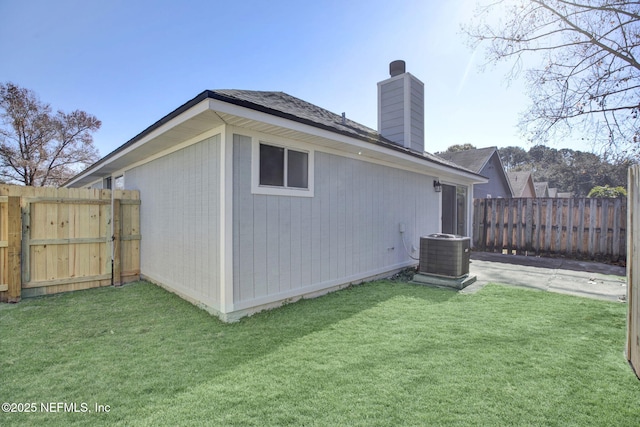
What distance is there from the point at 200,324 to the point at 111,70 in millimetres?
11983

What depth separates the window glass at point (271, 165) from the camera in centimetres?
399

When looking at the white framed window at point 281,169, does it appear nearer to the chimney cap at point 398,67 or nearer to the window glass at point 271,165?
the window glass at point 271,165

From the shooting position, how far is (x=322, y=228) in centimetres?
476

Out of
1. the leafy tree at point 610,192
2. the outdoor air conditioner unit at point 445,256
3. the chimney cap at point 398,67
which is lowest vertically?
the outdoor air conditioner unit at point 445,256

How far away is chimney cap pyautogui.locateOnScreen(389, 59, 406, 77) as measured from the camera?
26.3 feet

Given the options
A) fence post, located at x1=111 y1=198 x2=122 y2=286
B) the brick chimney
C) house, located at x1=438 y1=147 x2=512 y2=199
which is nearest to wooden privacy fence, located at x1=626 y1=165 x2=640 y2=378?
the brick chimney

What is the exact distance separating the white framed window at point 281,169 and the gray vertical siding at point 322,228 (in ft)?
0.34

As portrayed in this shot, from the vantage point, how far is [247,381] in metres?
2.30

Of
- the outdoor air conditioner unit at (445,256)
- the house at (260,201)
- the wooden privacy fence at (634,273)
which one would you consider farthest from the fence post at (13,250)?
the wooden privacy fence at (634,273)

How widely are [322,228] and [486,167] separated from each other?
1515 cm

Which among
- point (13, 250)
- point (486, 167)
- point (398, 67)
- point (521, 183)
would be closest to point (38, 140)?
point (13, 250)

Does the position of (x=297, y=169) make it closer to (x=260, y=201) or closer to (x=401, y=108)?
(x=260, y=201)

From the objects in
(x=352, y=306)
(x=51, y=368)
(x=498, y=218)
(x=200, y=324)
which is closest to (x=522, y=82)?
(x=498, y=218)

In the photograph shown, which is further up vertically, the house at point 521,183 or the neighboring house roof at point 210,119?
the house at point 521,183
